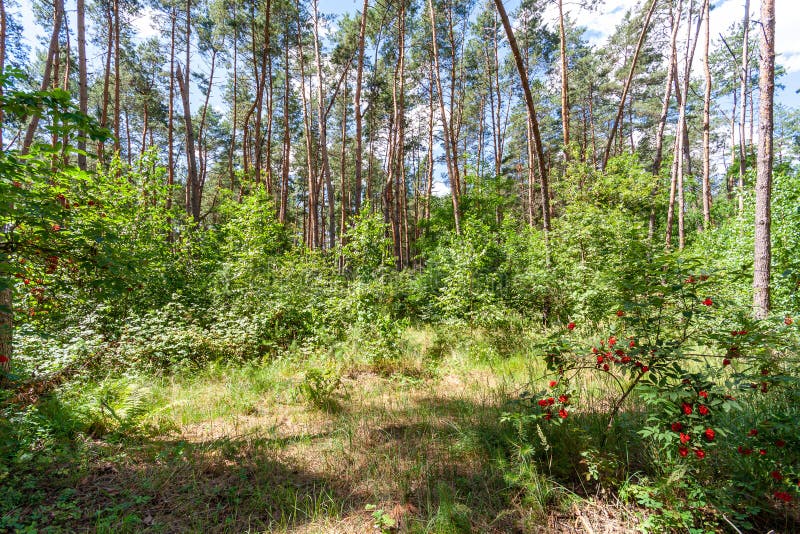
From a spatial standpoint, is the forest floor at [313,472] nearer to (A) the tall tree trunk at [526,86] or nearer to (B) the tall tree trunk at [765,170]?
(B) the tall tree trunk at [765,170]

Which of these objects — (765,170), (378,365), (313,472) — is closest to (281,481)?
(313,472)

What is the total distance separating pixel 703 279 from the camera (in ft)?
7.46

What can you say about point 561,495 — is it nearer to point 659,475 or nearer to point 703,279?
point 659,475

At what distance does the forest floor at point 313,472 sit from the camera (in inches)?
88.7

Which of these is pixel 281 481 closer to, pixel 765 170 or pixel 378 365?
pixel 378 365

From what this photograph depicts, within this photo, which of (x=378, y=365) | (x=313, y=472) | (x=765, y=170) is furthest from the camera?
(x=378, y=365)

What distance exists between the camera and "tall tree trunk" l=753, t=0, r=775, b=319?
4160 millimetres

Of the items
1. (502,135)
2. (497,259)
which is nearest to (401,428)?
(497,259)

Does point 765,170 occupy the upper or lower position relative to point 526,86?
lower

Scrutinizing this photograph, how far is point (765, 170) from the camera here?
4262mm

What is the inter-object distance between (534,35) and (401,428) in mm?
18914

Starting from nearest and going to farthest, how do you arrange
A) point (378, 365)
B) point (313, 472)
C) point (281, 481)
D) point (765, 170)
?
point (281, 481), point (313, 472), point (765, 170), point (378, 365)

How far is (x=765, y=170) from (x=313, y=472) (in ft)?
21.7

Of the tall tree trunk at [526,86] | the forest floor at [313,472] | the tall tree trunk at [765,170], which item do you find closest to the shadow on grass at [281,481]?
the forest floor at [313,472]
